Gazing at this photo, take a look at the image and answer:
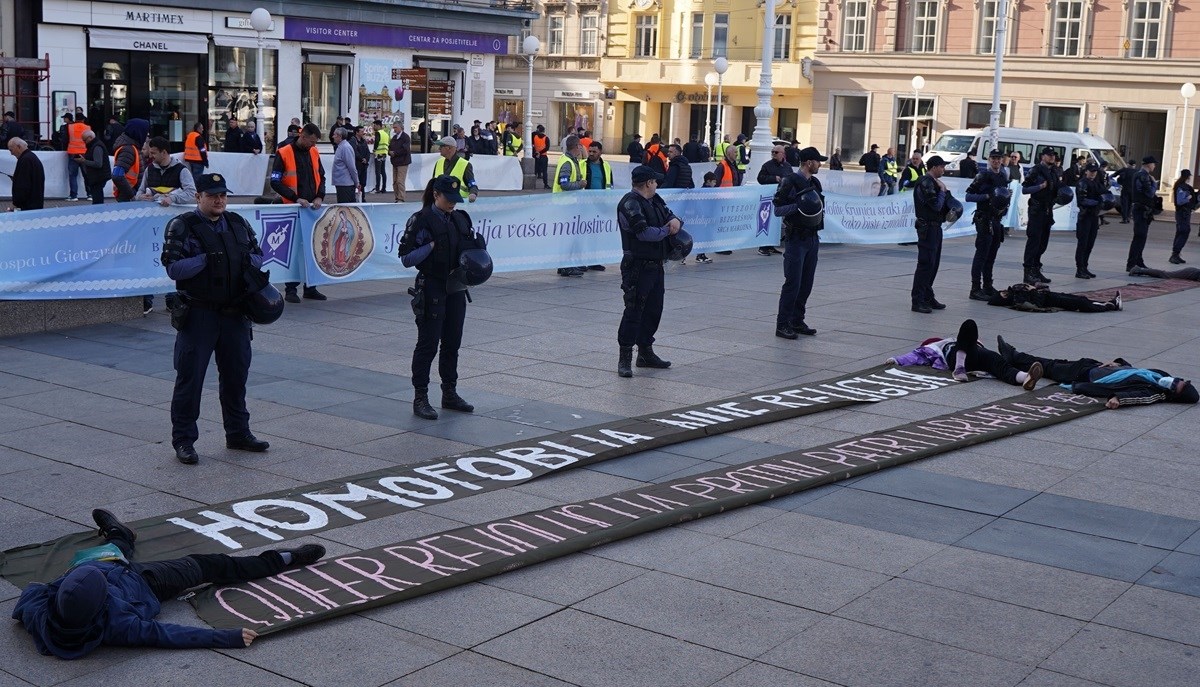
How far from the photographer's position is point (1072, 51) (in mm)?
49875

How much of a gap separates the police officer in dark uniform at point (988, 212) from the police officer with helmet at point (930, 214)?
37.1 inches

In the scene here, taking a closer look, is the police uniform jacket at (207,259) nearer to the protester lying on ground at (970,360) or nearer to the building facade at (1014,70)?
the protester lying on ground at (970,360)

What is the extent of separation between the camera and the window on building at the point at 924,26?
2099 inches

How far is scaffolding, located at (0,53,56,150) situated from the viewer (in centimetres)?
3097

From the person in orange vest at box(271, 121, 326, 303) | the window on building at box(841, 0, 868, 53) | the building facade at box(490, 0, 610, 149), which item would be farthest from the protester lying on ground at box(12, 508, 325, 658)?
the building facade at box(490, 0, 610, 149)

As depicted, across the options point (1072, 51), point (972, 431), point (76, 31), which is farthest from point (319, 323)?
point (1072, 51)

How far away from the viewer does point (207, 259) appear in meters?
8.45

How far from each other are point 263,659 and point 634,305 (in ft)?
21.2

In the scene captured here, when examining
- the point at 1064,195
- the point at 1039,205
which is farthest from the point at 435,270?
the point at 1039,205

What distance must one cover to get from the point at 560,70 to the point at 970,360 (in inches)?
2164

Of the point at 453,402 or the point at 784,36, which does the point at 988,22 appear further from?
the point at 453,402

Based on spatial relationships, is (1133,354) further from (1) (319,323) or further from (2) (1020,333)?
(1) (319,323)

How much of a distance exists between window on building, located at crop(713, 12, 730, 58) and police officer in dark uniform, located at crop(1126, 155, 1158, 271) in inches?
1586

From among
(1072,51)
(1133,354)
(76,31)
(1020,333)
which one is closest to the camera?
(1133,354)
